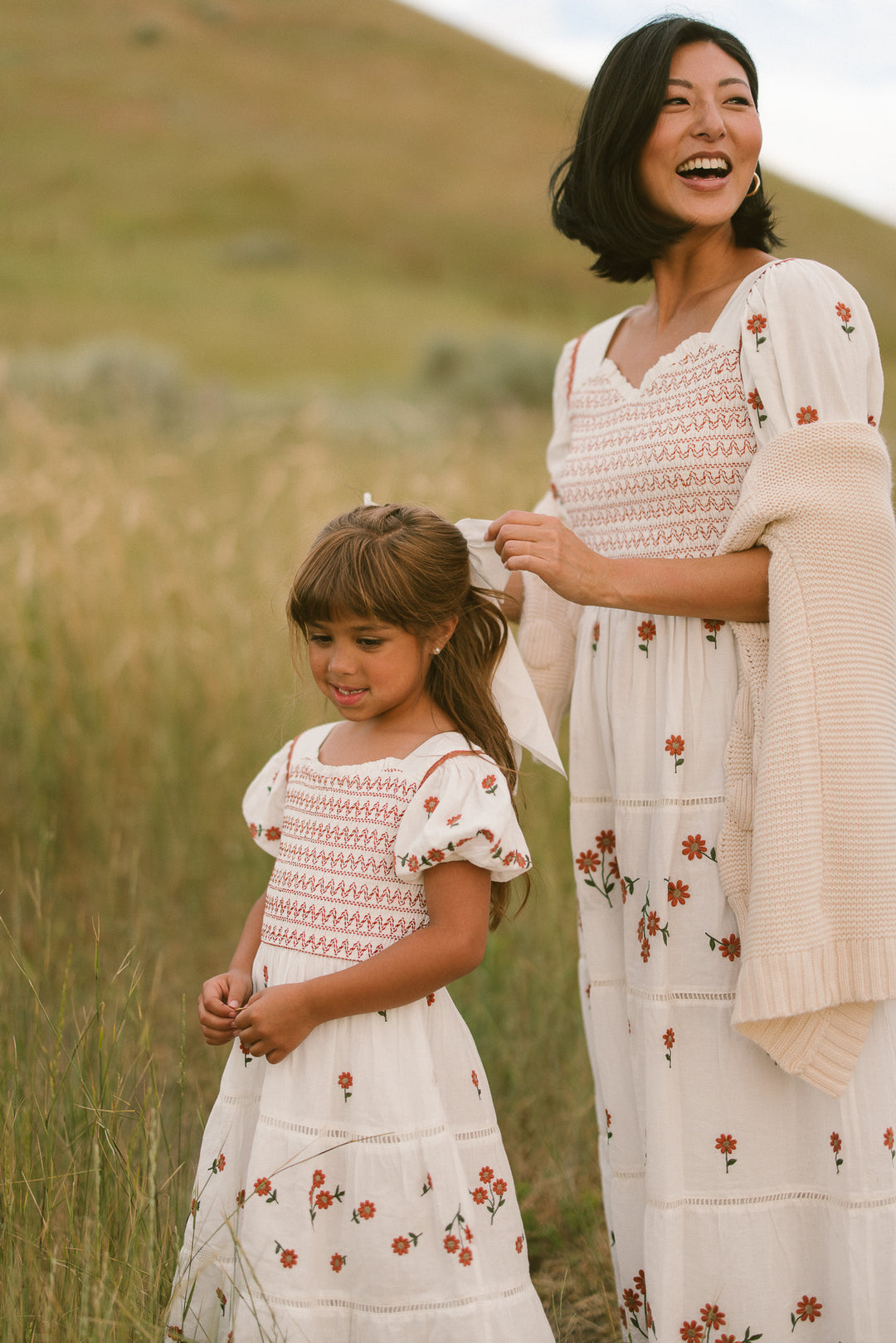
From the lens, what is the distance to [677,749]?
1912mm

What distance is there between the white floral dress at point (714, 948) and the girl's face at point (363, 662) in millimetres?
430

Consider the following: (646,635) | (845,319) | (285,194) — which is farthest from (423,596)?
(285,194)

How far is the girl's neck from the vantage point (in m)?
1.80

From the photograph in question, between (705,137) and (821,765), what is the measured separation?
3.38 feet

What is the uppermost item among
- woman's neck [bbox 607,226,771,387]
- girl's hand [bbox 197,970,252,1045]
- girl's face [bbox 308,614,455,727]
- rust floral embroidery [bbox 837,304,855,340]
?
woman's neck [bbox 607,226,771,387]

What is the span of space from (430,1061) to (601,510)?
3.15 ft

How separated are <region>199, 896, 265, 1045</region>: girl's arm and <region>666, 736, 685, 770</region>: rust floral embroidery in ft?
2.27

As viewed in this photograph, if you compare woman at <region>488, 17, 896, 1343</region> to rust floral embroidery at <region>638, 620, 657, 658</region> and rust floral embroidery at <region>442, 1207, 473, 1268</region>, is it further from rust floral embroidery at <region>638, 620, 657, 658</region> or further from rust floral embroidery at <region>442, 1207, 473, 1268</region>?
rust floral embroidery at <region>442, 1207, 473, 1268</region>

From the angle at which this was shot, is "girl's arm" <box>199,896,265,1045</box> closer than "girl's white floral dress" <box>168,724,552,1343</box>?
No

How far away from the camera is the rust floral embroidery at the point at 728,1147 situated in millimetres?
1860

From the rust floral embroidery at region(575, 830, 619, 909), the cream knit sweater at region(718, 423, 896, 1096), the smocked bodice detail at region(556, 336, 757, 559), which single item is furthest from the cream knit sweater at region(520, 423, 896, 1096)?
the rust floral embroidery at region(575, 830, 619, 909)

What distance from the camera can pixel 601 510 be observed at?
2.09 metres

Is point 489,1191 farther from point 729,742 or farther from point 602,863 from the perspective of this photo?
point 729,742

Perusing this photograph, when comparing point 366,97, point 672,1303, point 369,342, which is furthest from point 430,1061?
point 366,97
